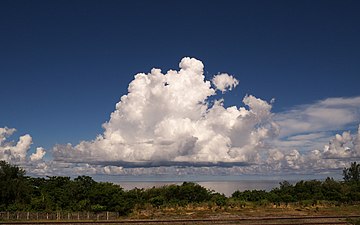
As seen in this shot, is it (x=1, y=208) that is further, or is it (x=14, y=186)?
(x=14, y=186)

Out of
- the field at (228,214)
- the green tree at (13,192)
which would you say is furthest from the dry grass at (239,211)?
the green tree at (13,192)

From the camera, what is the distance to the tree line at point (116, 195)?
49.4 metres

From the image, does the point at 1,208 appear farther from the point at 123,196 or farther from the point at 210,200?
the point at 210,200

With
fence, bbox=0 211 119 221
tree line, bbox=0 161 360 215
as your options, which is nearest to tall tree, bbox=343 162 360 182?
tree line, bbox=0 161 360 215

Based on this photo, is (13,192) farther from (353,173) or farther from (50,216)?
(353,173)

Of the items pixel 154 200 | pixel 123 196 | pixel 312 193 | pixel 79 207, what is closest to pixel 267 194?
pixel 312 193

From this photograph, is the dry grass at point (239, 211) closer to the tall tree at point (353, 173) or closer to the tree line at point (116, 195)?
the tree line at point (116, 195)

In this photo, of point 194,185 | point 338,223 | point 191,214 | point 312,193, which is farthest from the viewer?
point 312,193

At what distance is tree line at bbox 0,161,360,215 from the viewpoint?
49.4 meters

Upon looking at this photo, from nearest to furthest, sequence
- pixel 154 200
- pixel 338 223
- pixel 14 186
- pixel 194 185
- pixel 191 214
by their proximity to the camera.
Result: pixel 338 223, pixel 191 214, pixel 14 186, pixel 154 200, pixel 194 185

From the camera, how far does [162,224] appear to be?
116ft

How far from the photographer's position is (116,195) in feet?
166

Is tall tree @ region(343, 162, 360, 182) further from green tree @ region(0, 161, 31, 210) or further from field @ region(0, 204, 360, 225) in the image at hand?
green tree @ region(0, 161, 31, 210)

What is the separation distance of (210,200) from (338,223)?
89.7 ft
